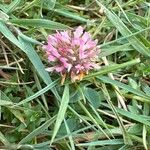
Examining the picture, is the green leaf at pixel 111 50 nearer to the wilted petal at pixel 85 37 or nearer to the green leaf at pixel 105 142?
the wilted petal at pixel 85 37

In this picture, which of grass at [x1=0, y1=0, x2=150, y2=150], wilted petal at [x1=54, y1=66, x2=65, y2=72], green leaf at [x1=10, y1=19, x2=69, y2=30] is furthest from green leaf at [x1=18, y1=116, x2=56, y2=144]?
green leaf at [x1=10, y1=19, x2=69, y2=30]

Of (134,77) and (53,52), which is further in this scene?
(134,77)

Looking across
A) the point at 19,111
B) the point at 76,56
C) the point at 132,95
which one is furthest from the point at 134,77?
the point at 19,111

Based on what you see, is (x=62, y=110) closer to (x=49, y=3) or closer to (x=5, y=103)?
(x=5, y=103)

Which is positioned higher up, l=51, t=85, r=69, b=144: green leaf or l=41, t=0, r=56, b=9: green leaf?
l=41, t=0, r=56, b=9: green leaf

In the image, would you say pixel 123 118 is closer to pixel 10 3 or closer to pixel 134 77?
pixel 134 77

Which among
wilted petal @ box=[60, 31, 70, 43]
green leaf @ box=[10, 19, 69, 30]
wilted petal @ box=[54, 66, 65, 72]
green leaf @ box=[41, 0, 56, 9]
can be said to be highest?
green leaf @ box=[41, 0, 56, 9]

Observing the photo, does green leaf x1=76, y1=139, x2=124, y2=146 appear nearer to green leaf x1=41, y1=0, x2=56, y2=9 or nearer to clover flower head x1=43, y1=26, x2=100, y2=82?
clover flower head x1=43, y1=26, x2=100, y2=82
